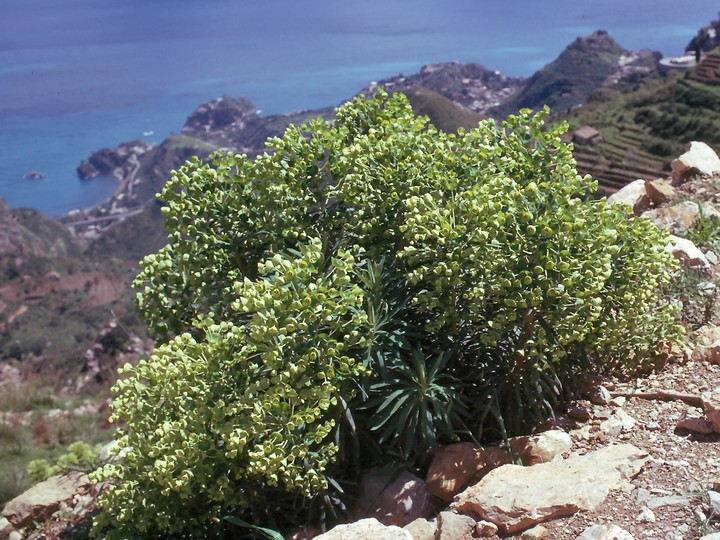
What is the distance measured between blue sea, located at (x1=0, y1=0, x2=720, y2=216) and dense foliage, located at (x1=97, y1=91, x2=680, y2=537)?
65.2 metres

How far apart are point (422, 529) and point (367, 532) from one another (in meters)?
0.42

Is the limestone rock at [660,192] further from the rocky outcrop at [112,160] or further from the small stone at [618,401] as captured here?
the rocky outcrop at [112,160]

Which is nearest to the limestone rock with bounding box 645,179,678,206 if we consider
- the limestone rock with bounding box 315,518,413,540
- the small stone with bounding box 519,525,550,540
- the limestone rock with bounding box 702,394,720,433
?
the limestone rock with bounding box 702,394,720,433

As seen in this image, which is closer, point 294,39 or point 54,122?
point 54,122

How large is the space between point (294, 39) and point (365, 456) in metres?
144

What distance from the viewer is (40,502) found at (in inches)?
219

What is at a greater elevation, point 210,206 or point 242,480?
point 210,206

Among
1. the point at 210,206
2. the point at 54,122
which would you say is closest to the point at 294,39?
the point at 54,122

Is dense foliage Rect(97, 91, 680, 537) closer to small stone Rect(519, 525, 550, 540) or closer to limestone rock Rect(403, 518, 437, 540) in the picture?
limestone rock Rect(403, 518, 437, 540)

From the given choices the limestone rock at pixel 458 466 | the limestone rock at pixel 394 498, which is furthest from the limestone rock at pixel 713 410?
Result: the limestone rock at pixel 394 498

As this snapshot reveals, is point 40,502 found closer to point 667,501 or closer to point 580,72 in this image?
point 667,501

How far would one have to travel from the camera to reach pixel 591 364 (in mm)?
4156

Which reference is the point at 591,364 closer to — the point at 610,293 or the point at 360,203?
the point at 610,293

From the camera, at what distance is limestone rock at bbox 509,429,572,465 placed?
11.9 feet
